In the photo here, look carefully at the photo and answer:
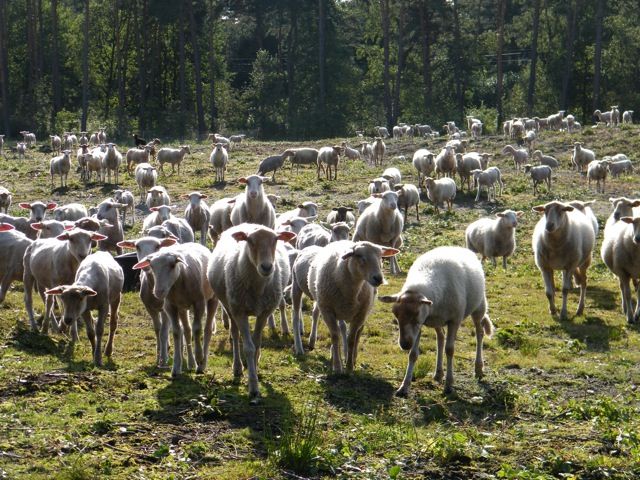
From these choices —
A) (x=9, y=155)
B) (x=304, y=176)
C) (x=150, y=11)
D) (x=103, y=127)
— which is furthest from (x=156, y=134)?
(x=304, y=176)

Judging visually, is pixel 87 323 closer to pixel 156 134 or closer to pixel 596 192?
pixel 596 192

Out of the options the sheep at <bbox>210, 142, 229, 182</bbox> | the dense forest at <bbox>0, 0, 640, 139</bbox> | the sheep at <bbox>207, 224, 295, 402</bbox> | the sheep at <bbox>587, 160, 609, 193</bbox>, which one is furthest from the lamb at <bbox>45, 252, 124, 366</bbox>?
the dense forest at <bbox>0, 0, 640, 139</bbox>

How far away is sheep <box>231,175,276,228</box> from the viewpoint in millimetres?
17688

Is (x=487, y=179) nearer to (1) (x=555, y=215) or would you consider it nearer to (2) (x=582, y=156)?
(2) (x=582, y=156)

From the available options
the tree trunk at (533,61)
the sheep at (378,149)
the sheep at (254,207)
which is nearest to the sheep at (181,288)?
the sheep at (254,207)

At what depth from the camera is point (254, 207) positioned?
699 inches

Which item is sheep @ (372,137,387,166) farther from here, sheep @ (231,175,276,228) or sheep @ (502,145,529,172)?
sheep @ (231,175,276,228)

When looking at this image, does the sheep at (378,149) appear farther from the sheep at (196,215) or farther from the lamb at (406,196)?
the sheep at (196,215)

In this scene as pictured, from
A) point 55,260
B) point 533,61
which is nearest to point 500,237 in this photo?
point 55,260

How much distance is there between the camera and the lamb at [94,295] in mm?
11000

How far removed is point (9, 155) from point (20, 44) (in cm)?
2664

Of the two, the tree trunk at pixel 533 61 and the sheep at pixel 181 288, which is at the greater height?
the tree trunk at pixel 533 61

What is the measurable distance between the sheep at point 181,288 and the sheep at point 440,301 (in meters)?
2.40

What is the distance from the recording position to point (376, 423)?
8930mm
